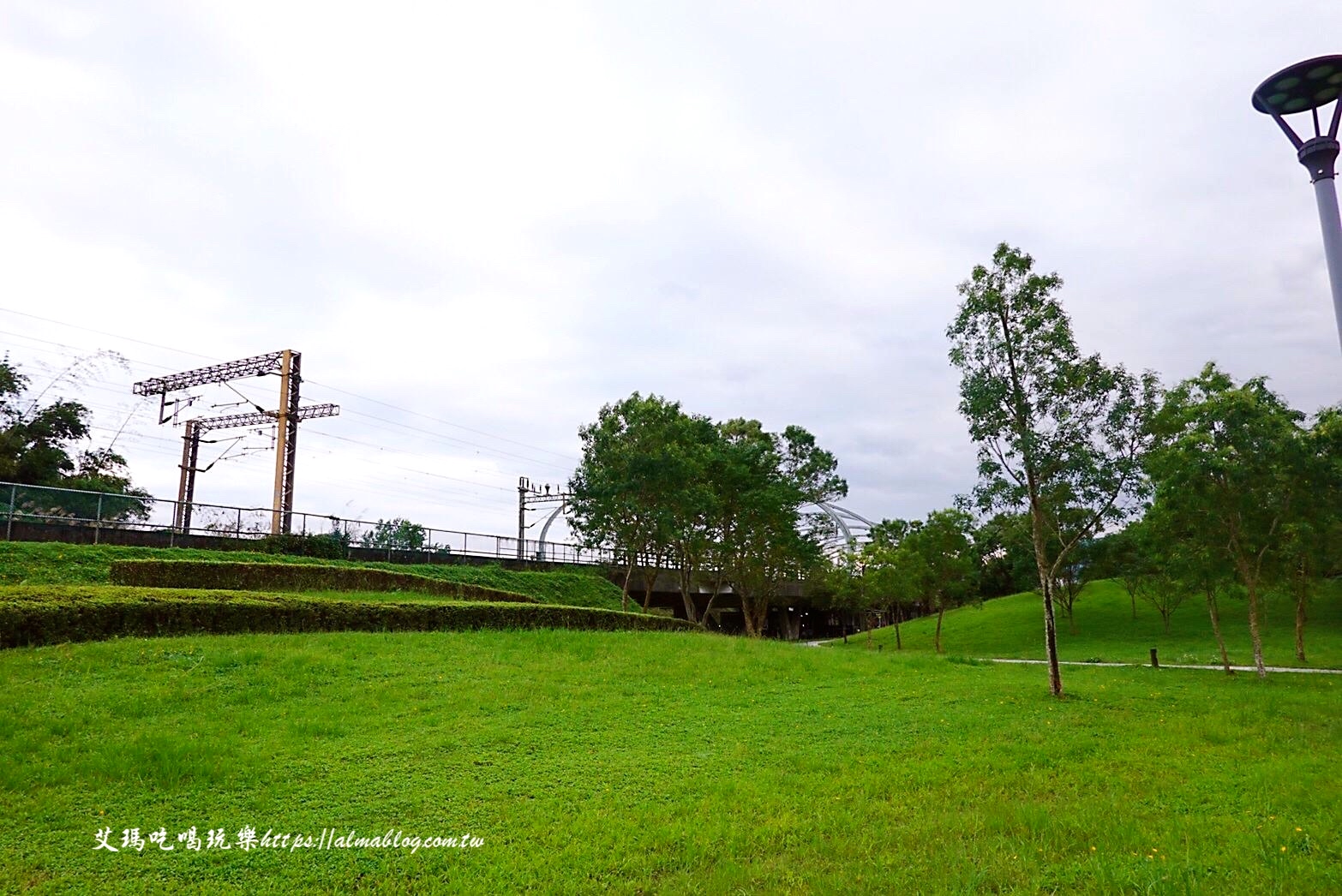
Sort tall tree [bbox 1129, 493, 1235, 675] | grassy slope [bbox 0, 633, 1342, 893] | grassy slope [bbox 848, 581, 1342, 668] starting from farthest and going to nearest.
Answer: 1. grassy slope [bbox 848, 581, 1342, 668]
2. tall tree [bbox 1129, 493, 1235, 675]
3. grassy slope [bbox 0, 633, 1342, 893]

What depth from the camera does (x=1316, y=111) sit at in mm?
4625

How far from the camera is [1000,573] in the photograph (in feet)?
199

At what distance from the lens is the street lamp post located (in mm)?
4250

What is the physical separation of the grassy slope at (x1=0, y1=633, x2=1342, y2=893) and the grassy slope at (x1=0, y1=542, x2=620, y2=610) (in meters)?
7.59

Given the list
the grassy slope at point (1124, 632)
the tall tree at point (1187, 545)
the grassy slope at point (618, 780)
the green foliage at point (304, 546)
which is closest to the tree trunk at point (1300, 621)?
the grassy slope at point (1124, 632)

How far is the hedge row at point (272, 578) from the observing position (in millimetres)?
16172

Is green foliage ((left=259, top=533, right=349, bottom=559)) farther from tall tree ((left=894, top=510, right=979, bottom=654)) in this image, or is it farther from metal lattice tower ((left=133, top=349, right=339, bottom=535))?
tall tree ((left=894, top=510, right=979, bottom=654))

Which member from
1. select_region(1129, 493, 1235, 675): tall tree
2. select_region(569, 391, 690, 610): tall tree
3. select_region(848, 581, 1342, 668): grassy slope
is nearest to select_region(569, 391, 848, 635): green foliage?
select_region(569, 391, 690, 610): tall tree

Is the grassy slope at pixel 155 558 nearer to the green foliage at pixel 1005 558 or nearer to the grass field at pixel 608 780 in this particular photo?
the grass field at pixel 608 780

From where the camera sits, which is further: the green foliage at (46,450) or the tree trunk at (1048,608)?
the green foliage at (46,450)

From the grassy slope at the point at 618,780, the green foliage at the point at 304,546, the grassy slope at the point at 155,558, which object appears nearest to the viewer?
the grassy slope at the point at 618,780

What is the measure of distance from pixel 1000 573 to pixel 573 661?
54656 mm

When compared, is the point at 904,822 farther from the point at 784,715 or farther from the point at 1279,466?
the point at 1279,466

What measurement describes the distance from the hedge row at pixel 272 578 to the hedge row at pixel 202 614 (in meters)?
2.73
